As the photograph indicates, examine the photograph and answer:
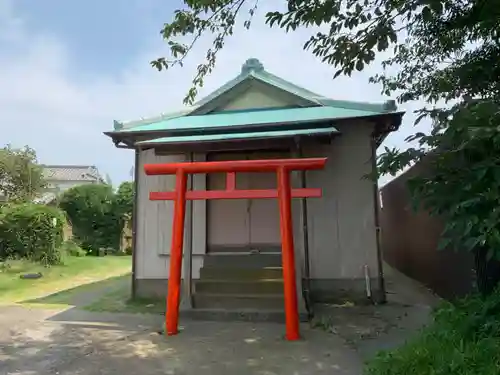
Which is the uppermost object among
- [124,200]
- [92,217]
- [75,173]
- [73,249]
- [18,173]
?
[75,173]

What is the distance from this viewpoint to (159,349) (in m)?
5.27

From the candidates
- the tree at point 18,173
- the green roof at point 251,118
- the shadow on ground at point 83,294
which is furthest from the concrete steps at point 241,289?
the tree at point 18,173

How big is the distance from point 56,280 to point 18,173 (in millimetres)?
12215

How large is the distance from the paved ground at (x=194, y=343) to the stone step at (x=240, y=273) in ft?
3.42

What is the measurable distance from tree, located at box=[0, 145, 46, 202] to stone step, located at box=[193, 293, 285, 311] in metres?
16.9

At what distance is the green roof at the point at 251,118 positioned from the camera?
7.72 meters

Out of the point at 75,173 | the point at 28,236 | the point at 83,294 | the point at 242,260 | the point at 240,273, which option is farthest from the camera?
the point at 75,173

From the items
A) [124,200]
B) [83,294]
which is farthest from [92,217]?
[83,294]

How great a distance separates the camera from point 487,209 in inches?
128

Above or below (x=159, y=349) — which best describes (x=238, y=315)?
above

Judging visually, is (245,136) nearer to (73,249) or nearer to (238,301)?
(238,301)

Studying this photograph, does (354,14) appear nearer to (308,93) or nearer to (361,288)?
(308,93)

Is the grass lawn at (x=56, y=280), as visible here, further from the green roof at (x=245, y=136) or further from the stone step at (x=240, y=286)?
the green roof at (x=245, y=136)

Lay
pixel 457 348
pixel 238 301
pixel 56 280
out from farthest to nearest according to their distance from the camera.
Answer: pixel 56 280 → pixel 238 301 → pixel 457 348
